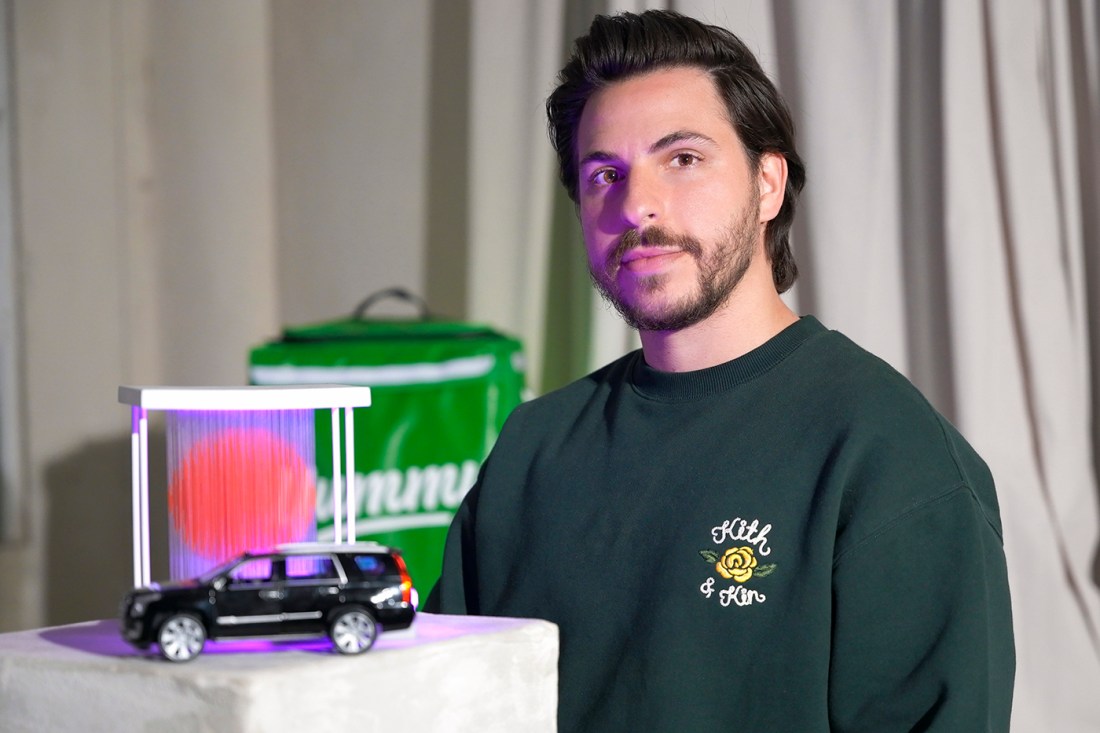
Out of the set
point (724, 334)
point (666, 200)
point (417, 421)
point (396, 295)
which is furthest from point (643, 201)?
point (396, 295)

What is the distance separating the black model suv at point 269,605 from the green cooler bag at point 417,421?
1006 mm

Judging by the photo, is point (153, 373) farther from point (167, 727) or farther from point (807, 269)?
point (167, 727)

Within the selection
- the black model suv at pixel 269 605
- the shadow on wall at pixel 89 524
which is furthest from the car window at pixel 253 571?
the shadow on wall at pixel 89 524

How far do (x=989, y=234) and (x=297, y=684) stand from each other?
4.39ft

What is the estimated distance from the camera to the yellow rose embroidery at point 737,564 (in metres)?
Answer: 1.04

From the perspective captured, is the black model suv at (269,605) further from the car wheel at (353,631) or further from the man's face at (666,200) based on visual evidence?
the man's face at (666,200)

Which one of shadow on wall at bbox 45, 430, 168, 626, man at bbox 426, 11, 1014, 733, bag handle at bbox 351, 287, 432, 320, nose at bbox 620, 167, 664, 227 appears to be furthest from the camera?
shadow on wall at bbox 45, 430, 168, 626

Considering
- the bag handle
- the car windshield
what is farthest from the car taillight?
the bag handle

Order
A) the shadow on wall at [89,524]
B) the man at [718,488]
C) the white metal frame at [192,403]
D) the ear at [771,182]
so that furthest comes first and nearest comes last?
1. the shadow on wall at [89,524]
2. the ear at [771,182]
3. the man at [718,488]
4. the white metal frame at [192,403]

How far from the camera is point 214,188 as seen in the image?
2.47 m

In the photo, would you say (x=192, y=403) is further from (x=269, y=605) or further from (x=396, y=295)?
(x=396, y=295)

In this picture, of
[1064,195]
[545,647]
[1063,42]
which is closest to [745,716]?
[545,647]

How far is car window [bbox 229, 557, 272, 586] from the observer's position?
830 millimetres

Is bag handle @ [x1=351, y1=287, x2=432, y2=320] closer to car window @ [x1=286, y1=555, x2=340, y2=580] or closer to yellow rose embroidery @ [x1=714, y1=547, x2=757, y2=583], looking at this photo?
yellow rose embroidery @ [x1=714, y1=547, x2=757, y2=583]
